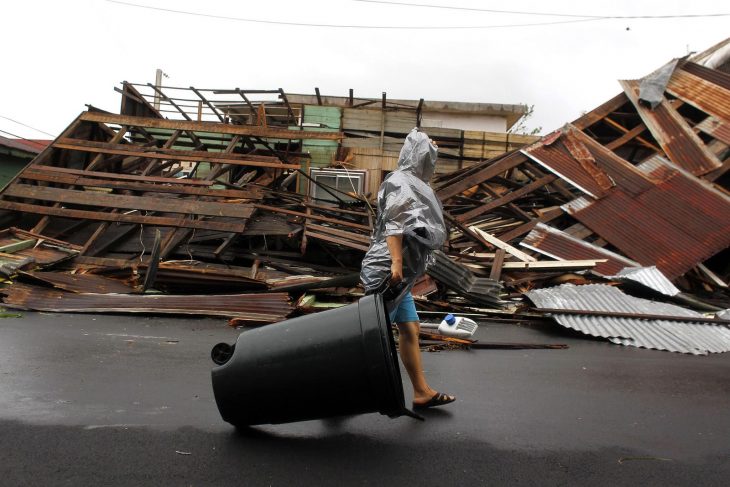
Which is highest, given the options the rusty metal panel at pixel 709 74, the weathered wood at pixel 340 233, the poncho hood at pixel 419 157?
the rusty metal panel at pixel 709 74

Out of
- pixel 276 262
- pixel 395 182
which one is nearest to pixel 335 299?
pixel 276 262

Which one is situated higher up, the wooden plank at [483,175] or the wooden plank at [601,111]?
the wooden plank at [601,111]

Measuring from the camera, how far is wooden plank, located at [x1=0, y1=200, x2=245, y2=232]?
8367mm

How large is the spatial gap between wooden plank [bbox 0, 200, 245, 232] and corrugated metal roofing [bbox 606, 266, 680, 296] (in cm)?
562

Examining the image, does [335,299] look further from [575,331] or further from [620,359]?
[620,359]

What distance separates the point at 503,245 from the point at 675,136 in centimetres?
398

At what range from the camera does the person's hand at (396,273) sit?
119 inches

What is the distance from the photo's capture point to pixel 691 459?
2680 mm

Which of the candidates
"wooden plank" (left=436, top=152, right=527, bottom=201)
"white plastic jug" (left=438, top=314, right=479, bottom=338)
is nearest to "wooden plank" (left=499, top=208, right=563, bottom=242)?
"wooden plank" (left=436, top=152, right=527, bottom=201)

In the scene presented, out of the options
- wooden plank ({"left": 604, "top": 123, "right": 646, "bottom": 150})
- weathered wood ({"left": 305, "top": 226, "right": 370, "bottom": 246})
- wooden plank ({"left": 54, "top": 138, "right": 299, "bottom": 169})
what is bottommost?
weathered wood ({"left": 305, "top": 226, "right": 370, "bottom": 246})

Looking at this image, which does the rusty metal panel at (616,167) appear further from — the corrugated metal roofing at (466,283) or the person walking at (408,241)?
the person walking at (408,241)

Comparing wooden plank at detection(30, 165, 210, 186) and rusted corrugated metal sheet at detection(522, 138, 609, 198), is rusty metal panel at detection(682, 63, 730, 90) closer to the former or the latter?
rusted corrugated metal sheet at detection(522, 138, 609, 198)

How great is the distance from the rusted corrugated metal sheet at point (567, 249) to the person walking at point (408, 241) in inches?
228

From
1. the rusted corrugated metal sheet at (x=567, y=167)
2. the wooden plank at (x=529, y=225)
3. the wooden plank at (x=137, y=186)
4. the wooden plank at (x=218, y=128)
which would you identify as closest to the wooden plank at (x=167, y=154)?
the wooden plank at (x=218, y=128)
